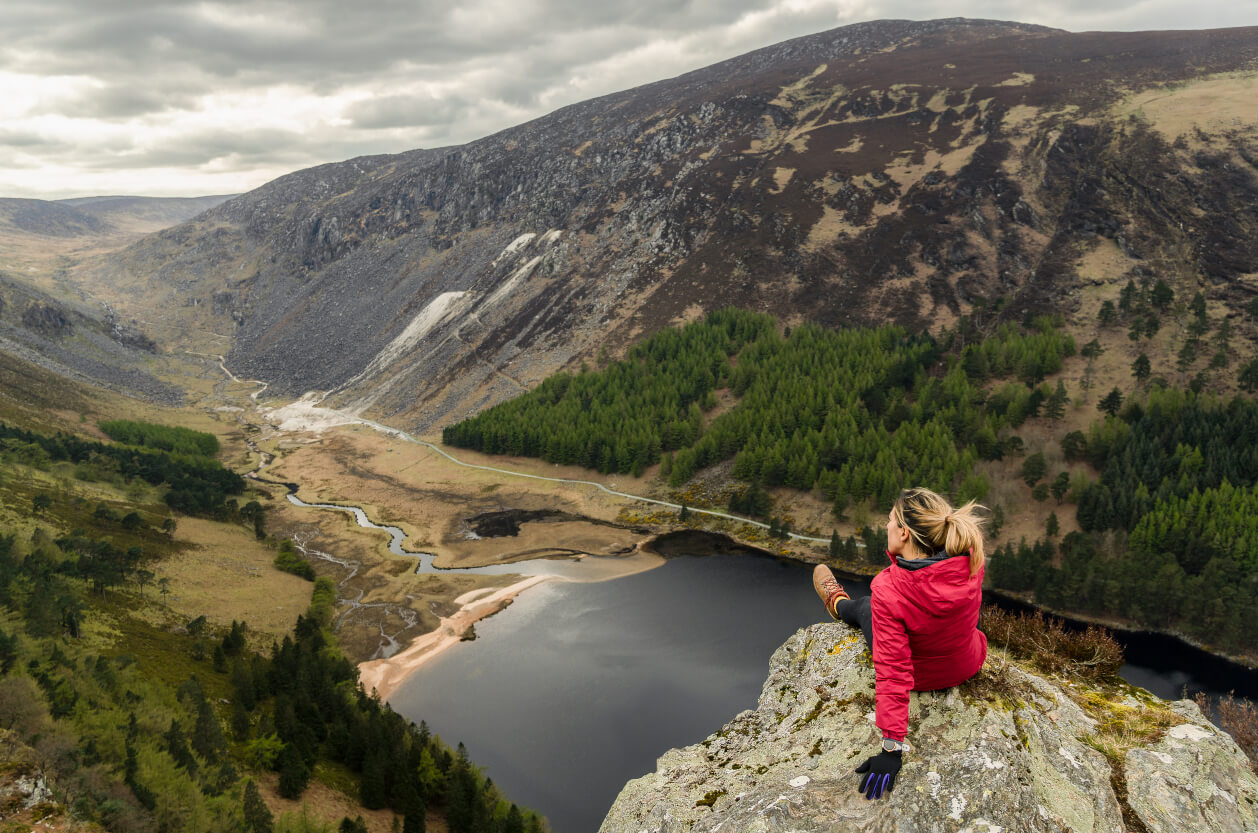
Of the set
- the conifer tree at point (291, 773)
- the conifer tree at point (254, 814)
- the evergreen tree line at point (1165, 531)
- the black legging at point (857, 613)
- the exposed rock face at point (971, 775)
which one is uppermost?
the black legging at point (857, 613)

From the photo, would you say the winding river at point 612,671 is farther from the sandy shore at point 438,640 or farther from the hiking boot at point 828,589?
the hiking boot at point 828,589

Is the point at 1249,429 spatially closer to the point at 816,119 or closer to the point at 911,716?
the point at 911,716

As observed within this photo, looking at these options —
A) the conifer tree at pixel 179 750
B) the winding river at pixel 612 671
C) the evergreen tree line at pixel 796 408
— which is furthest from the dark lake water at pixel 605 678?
the evergreen tree line at pixel 796 408

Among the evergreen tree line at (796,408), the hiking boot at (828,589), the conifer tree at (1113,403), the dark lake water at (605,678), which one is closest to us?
the hiking boot at (828,589)

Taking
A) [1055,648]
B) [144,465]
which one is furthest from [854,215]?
[1055,648]

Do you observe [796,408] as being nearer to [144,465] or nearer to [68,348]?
[144,465]

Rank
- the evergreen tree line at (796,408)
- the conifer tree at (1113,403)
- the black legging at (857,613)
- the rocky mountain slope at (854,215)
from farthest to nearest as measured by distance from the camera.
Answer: the rocky mountain slope at (854,215) < the evergreen tree line at (796,408) < the conifer tree at (1113,403) < the black legging at (857,613)

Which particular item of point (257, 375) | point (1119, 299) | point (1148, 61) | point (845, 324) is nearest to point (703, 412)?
point (845, 324)

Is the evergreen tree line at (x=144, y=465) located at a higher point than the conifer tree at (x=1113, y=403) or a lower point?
higher
